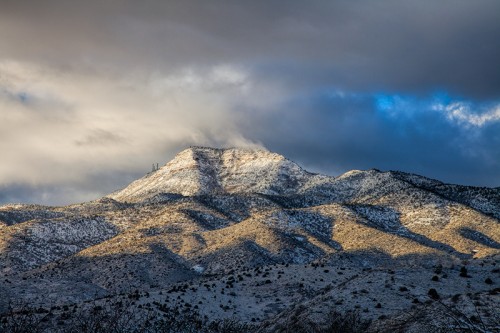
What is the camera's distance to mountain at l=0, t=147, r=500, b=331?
39500 millimetres

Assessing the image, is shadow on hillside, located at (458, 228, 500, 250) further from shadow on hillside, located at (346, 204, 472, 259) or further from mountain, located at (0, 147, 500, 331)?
shadow on hillside, located at (346, 204, 472, 259)

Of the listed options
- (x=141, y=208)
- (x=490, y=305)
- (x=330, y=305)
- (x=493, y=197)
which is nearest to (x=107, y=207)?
(x=141, y=208)

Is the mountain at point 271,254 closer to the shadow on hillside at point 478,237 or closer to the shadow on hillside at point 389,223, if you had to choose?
the shadow on hillside at point 478,237

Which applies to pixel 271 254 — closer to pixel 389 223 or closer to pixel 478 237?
pixel 389 223

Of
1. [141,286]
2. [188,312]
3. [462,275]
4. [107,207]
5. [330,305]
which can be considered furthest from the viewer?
[107,207]

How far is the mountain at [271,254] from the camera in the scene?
39.5m

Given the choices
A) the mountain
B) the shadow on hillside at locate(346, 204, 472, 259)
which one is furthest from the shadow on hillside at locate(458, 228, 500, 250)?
the shadow on hillside at locate(346, 204, 472, 259)

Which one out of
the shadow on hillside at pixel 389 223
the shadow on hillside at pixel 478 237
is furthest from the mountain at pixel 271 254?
the shadow on hillside at pixel 389 223

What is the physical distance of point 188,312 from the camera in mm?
45656

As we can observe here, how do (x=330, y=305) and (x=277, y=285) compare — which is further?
(x=277, y=285)

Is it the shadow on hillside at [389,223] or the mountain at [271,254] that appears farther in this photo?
the shadow on hillside at [389,223]

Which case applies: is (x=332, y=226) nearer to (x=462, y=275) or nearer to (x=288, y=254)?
(x=288, y=254)

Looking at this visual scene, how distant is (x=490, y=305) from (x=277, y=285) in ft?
114

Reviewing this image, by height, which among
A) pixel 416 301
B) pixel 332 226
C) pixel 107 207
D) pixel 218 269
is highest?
→ pixel 107 207
